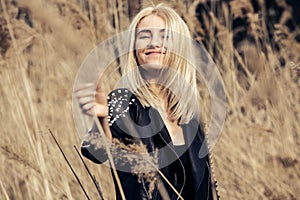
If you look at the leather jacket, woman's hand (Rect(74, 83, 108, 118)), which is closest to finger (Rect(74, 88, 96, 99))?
woman's hand (Rect(74, 83, 108, 118))

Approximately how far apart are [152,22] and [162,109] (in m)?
0.18

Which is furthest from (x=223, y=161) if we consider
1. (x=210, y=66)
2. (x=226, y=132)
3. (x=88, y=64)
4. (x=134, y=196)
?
(x=88, y=64)

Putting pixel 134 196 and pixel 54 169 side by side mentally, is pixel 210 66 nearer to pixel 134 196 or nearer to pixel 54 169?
pixel 54 169

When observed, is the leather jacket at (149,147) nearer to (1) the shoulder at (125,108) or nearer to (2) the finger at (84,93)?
(1) the shoulder at (125,108)

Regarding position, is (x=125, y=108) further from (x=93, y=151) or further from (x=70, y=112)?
(x=70, y=112)

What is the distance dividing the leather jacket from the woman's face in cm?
7

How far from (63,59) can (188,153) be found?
59 centimetres

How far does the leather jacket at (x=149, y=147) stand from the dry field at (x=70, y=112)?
0.47 ft

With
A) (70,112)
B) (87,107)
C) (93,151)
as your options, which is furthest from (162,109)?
(70,112)

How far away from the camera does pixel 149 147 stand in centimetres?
115

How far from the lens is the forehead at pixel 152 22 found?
1.27 metres

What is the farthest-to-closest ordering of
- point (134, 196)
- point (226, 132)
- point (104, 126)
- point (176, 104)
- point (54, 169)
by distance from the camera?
point (226, 132), point (54, 169), point (176, 104), point (134, 196), point (104, 126)

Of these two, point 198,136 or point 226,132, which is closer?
point 198,136

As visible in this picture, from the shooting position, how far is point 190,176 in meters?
1.28
